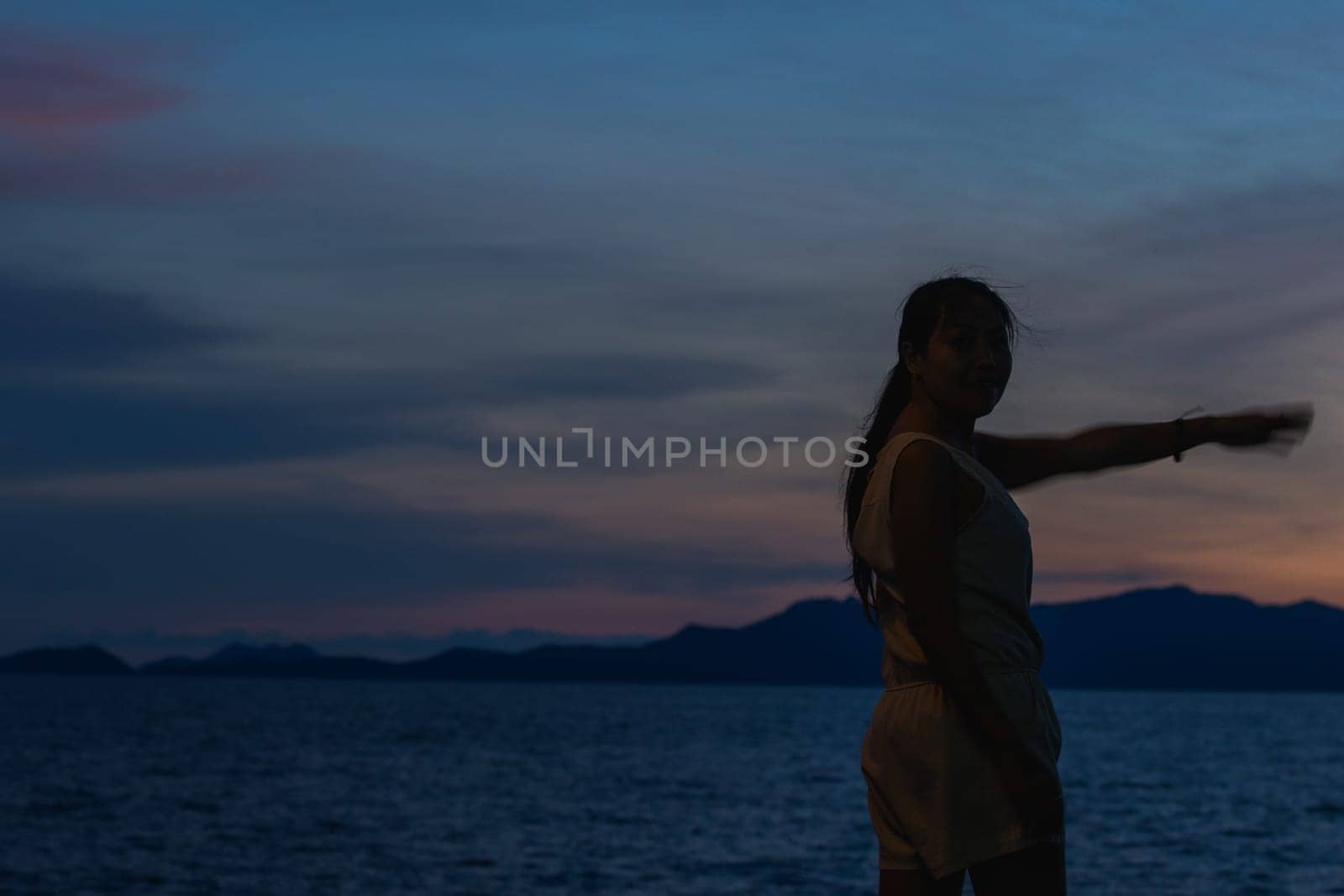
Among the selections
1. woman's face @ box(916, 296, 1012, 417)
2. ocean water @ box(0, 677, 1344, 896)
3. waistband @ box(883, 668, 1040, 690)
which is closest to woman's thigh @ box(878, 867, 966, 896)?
waistband @ box(883, 668, 1040, 690)

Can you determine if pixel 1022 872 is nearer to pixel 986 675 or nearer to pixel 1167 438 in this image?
pixel 986 675

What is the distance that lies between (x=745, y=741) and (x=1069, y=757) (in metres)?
19.6

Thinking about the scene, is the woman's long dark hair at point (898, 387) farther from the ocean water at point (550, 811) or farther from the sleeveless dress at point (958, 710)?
the ocean water at point (550, 811)

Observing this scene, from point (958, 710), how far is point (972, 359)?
69cm

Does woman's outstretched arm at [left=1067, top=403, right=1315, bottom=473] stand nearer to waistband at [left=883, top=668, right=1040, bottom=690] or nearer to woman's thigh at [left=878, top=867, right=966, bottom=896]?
waistband at [left=883, top=668, right=1040, bottom=690]

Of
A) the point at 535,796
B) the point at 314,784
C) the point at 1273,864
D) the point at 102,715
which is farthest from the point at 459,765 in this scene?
the point at 102,715

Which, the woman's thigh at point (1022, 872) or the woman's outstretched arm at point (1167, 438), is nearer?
the woman's thigh at point (1022, 872)

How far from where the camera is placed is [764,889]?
88.8 feet

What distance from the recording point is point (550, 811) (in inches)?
1697

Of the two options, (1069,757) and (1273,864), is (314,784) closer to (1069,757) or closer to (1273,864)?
(1273,864)

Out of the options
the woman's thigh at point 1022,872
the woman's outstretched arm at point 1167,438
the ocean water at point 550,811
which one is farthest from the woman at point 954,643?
the ocean water at point 550,811

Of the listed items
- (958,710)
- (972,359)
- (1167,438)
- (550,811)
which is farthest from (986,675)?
(550,811)

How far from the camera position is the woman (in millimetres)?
2867

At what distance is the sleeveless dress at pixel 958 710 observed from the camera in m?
2.91
